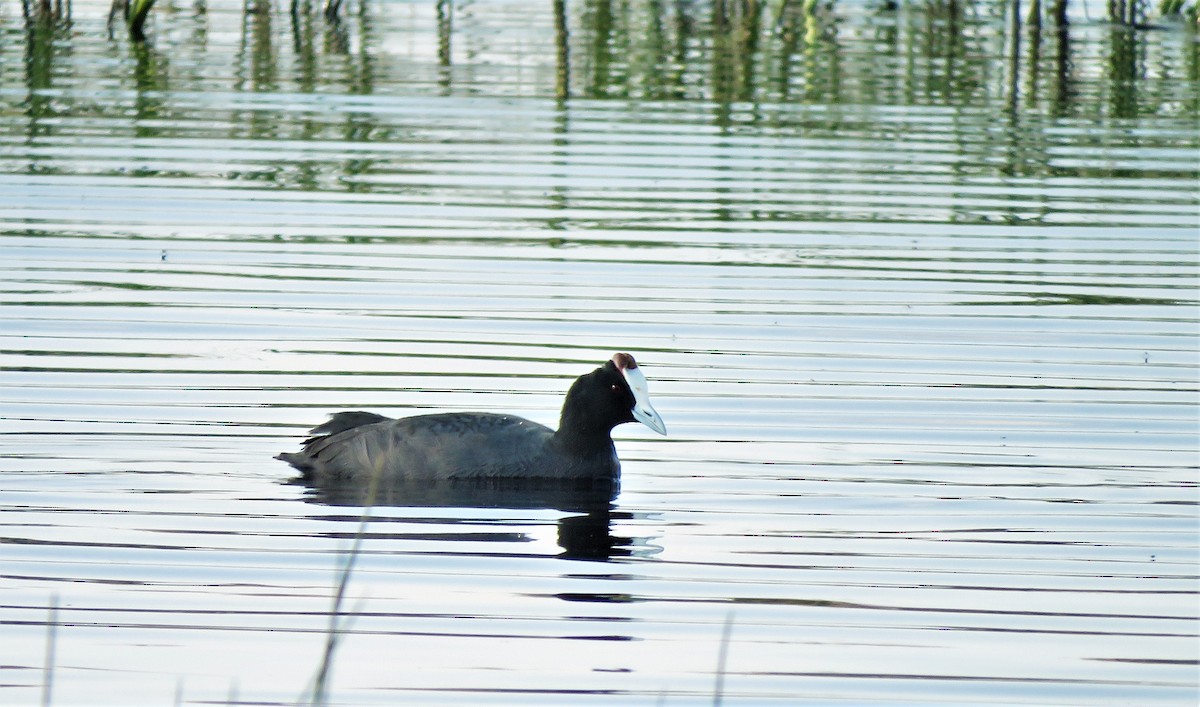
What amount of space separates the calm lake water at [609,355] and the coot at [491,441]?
9.3 inches

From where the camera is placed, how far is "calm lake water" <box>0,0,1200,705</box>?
6.53m

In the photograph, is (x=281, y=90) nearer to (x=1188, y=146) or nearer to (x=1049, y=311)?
(x=1188, y=146)

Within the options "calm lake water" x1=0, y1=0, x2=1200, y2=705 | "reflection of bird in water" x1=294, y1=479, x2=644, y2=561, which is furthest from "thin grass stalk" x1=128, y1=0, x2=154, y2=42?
"reflection of bird in water" x1=294, y1=479, x2=644, y2=561

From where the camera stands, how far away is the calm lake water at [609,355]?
6.53 metres

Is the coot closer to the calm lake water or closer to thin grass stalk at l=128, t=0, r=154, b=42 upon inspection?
the calm lake water

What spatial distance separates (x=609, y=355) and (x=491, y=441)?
1892 millimetres

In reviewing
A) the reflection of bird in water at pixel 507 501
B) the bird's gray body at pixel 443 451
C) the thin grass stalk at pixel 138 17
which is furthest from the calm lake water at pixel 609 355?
the thin grass stalk at pixel 138 17

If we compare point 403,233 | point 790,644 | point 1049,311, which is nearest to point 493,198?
point 403,233

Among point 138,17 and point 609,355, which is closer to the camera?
point 609,355

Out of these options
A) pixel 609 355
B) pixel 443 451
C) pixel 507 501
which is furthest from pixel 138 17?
pixel 507 501

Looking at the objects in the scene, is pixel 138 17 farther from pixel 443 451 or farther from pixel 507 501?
pixel 507 501

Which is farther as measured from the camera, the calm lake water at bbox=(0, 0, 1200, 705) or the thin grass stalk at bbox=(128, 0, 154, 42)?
the thin grass stalk at bbox=(128, 0, 154, 42)

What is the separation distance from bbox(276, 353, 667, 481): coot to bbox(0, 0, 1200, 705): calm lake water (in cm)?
24

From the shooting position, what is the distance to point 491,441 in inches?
344
